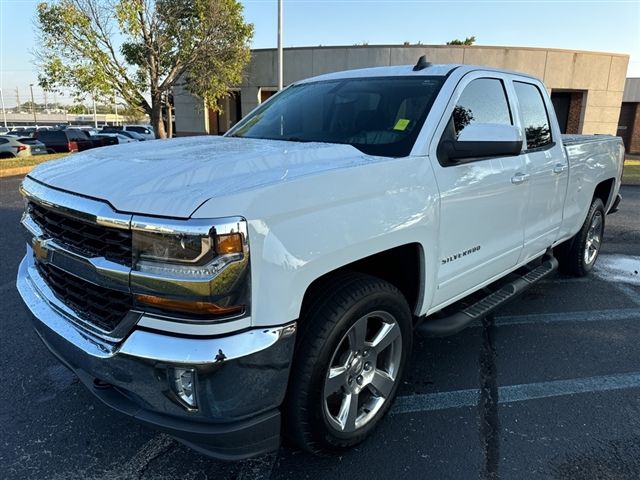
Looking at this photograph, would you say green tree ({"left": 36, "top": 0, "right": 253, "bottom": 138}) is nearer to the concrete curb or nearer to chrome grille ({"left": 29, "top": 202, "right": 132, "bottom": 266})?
the concrete curb

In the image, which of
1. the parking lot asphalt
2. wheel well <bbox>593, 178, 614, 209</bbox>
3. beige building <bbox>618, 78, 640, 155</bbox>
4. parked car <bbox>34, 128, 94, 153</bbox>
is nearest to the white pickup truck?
the parking lot asphalt

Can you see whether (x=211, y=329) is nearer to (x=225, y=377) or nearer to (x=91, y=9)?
(x=225, y=377)

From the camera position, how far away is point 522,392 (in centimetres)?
318

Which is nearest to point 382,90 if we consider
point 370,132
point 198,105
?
point 370,132

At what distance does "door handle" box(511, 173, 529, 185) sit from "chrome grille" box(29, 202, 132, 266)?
256 centimetres

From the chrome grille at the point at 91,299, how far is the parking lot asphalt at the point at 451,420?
2.78ft

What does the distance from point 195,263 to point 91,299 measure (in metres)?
0.65

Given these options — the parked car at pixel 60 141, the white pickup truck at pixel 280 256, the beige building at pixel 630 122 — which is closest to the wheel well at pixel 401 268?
the white pickup truck at pixel 280 256

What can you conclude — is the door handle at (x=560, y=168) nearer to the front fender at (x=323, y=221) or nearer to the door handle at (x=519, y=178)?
the door handle at (x=519, y=178)

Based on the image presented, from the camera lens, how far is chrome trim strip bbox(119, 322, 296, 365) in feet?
5.92

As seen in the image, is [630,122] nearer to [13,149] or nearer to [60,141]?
[60,141]

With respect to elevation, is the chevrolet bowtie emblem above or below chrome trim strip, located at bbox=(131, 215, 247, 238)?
below

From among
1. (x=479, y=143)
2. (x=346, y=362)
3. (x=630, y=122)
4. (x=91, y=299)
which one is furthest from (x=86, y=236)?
(x=630, y=122)

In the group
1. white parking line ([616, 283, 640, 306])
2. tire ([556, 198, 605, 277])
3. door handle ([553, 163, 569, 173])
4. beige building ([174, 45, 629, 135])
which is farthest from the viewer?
beige building ([174, 45, 629, 135])
